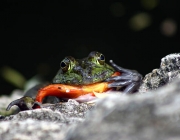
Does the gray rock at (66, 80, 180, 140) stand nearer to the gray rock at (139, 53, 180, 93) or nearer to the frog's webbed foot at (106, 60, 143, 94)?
the gray rock at (139, 53, 180, 93)

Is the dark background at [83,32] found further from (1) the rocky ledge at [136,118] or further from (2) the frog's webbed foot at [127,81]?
(1) the rocky ledge at [136,118]

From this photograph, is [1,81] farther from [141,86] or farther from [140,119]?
[140,119]

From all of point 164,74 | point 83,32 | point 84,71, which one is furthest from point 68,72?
point 83,32

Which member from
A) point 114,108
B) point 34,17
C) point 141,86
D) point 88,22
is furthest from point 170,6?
point 114,108

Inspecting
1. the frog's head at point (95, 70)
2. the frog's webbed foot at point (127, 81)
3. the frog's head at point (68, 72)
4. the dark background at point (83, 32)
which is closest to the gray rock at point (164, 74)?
the frog's webbed foot at point (127, 81)

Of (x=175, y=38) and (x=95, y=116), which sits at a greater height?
(x=175, y=38)

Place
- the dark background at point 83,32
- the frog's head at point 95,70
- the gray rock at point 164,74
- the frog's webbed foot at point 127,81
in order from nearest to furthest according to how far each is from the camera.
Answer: the gray rock at point 164,74, the frog's webbed foot at point 127,81, the frog's head at point 95,70, the dark background at point 83,32

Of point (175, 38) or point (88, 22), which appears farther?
point (88, 22)
